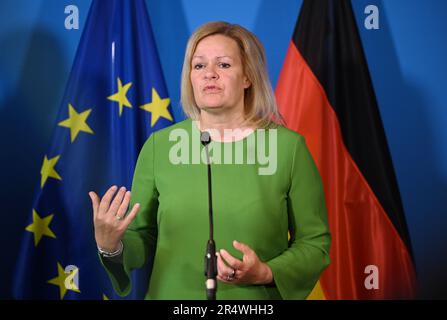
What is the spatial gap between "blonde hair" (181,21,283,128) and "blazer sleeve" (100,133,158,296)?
0.20 meters

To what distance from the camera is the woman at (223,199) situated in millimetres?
1608

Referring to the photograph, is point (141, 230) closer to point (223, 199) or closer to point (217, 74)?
point (223, 199)

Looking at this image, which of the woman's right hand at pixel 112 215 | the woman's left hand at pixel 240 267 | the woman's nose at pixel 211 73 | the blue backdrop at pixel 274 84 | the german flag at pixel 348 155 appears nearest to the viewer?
the woman's left hand at pixel 240 267

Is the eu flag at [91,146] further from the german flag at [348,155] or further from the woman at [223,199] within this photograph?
the woman at [223,199]

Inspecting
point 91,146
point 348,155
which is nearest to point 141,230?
point 91,146

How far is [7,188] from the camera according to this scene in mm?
2775

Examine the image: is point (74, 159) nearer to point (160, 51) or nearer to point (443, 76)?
point (160, 51)

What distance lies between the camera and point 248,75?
1.83 m

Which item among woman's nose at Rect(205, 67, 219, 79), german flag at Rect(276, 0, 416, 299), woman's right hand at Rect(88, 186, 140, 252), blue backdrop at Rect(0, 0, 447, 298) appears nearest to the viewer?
woman's right hand at Rect(88, 186, 140, 252)

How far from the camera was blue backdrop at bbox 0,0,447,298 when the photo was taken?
9.08ft

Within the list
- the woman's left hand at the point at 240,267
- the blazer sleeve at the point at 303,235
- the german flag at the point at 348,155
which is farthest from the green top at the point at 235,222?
the german flag at the point at 348,155

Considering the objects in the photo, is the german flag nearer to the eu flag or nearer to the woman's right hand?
the eu flag

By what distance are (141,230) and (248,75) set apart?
0.58 meters

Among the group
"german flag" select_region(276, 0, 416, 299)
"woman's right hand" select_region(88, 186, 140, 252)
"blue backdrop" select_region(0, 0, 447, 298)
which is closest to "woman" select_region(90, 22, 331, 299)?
"woman's right hand" select_region(88, 186, 140, 252)
